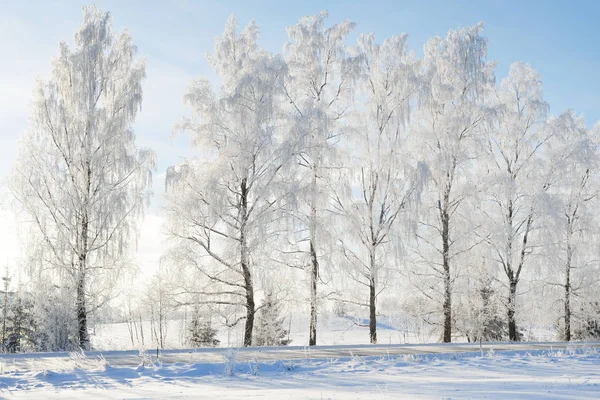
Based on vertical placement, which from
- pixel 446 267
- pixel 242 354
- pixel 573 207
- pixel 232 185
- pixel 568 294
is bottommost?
pixel 242 354

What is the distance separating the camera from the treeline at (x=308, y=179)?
57.6 ft

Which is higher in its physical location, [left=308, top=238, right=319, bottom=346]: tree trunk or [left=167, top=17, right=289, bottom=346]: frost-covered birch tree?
[left=167, top=17, right=289, bottom=346]: frost-covered birch tree

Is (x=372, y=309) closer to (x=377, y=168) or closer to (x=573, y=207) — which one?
(x=377, y=168)

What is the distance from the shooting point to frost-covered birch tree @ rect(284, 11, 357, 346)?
18062 mm

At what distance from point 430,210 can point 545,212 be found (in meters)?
4.33

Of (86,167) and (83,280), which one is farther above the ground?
(86,167)

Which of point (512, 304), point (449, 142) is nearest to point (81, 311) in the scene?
point (449, 142)

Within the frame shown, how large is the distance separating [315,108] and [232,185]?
3.80 meters

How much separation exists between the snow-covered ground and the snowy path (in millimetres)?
717

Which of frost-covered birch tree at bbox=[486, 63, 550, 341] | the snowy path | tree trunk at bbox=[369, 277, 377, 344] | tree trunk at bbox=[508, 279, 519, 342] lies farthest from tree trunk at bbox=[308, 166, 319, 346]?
tree trunk at bbox=[508, 279, 519, 342]

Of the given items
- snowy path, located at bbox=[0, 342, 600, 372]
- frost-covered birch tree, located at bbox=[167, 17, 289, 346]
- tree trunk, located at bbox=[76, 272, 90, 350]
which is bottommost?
snowy path, located at bbox=[0, 342, 600, 372]

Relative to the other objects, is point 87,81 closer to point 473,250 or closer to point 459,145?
point 459,145

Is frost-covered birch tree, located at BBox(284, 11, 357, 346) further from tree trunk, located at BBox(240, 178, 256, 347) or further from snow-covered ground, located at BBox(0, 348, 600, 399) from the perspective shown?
snow-covered ground, located at BBox(0, 348, 600, 399)

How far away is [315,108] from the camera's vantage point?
718 inches
